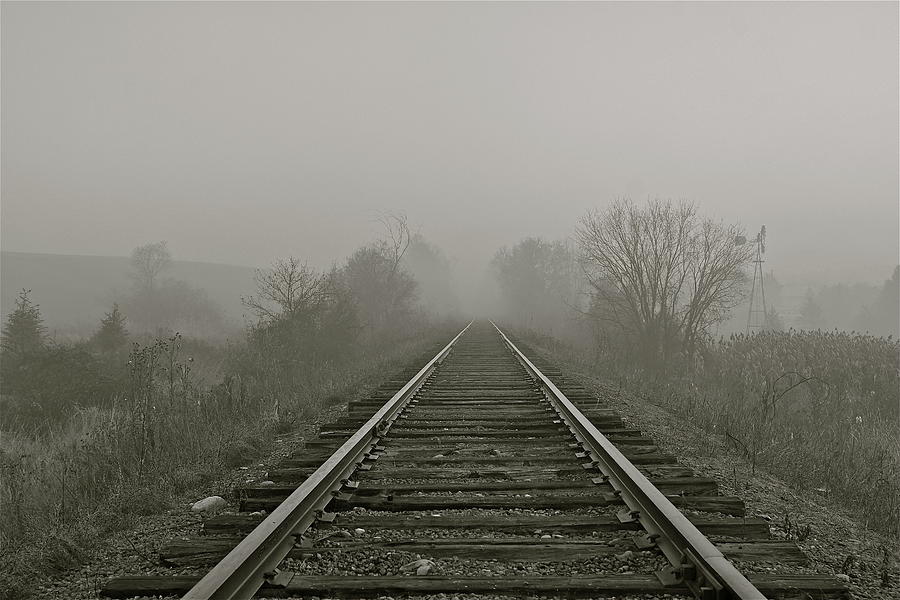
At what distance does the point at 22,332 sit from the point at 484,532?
15165 millimetres

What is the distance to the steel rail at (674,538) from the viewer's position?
8.04ft

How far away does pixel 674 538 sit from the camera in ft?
10.0

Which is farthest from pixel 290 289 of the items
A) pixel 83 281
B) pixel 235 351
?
→ pixel 83 281

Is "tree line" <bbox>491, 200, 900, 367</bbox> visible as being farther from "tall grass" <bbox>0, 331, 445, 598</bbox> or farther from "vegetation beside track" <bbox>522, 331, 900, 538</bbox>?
"tall grass" <bbox>0, 331, 445, 598</bbox>

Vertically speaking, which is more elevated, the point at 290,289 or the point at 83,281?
the point at 83,281

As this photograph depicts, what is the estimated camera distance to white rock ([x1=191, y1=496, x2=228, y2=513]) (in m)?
4.12

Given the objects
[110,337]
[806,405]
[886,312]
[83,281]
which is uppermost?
[83,281]

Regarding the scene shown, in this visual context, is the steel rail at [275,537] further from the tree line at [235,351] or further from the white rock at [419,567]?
the tree line at [235,351]

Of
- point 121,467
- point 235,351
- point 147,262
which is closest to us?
point 121,467

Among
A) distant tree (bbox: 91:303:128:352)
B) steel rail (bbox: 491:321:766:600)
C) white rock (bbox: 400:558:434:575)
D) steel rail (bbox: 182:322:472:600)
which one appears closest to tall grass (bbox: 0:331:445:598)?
steel rail (bbox: 182:322:472:600)

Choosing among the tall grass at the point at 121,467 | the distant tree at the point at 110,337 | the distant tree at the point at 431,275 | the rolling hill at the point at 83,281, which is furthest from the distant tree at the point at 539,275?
the tall grass at the point at 121,467

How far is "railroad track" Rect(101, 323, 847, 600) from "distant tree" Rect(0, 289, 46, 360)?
465 inches

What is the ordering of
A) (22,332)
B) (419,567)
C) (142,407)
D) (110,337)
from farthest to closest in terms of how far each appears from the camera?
(110,337), (22,332), (142,407), (419,567)

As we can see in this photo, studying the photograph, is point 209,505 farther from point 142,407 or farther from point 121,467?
point 142,407
